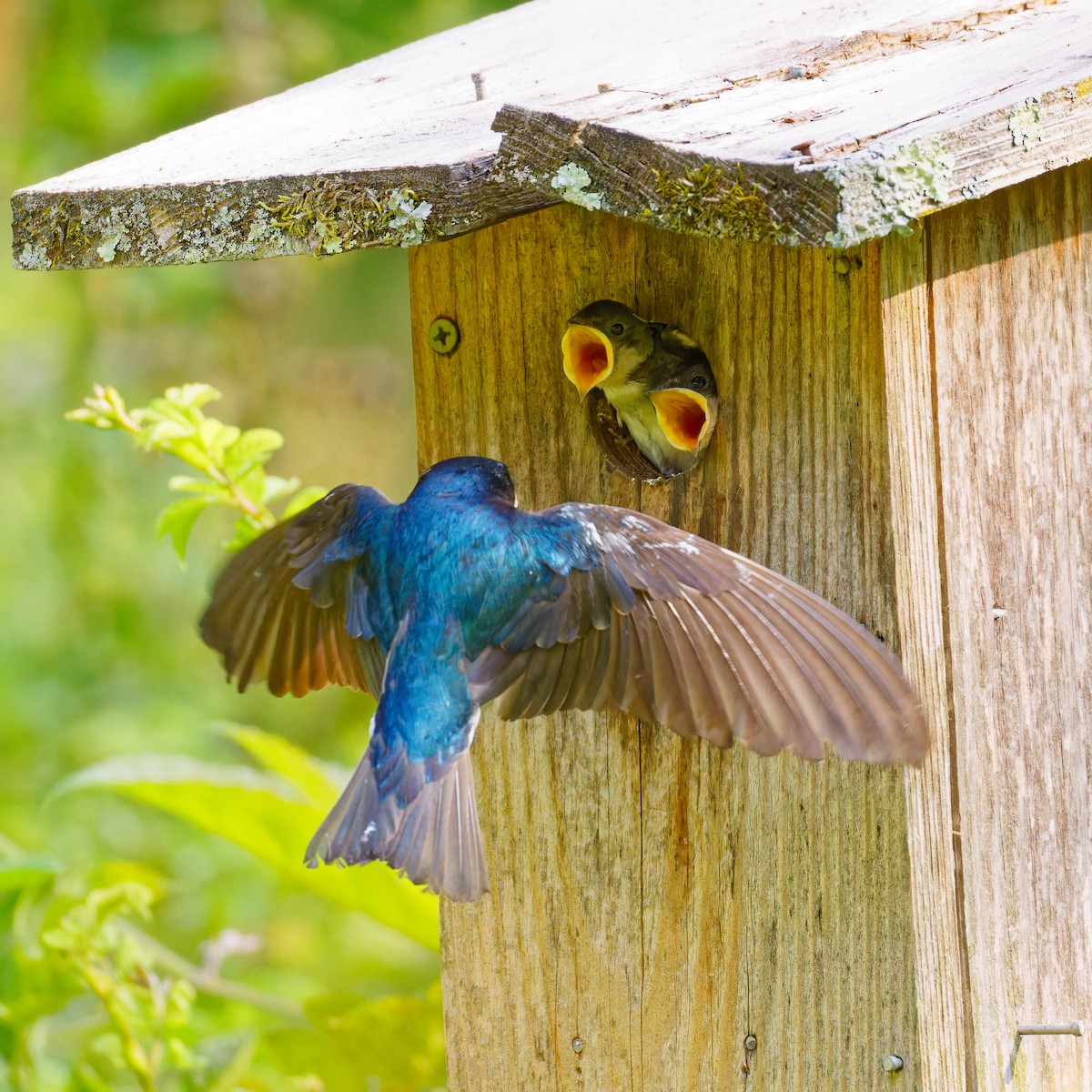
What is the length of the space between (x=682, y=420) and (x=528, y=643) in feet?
1.02

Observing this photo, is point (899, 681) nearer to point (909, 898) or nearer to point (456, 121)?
point (909, 898)

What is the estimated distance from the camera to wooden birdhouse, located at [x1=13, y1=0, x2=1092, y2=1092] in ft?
4.83

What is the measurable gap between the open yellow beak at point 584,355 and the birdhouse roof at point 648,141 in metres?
0.19

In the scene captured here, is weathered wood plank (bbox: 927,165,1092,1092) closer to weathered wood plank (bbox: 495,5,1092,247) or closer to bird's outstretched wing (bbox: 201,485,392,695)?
weathered wood plank (bbox: 495,5,1092,247)

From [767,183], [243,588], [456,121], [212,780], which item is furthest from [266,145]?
[212,780]

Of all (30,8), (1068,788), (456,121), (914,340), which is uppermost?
(30,8)

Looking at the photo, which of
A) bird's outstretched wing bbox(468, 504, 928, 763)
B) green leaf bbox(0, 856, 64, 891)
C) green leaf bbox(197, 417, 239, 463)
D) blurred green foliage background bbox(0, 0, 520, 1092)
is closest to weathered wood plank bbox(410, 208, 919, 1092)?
bird's outstretched wing bbox(468, 504, 928, 763)

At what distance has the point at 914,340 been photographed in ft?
4.96

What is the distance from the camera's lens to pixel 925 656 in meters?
1.54

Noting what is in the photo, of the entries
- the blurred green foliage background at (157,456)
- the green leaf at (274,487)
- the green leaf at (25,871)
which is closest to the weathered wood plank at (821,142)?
the green leaf at (274,487)

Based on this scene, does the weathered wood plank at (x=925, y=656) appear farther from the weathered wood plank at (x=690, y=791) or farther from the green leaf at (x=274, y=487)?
the green leaf at (x=274, y=487)

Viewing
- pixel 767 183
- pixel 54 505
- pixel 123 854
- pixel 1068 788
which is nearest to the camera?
pixel 767 183

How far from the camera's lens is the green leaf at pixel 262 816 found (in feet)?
7.48

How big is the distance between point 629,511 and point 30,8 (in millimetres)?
4864
